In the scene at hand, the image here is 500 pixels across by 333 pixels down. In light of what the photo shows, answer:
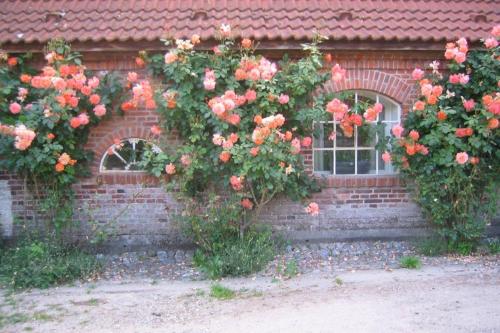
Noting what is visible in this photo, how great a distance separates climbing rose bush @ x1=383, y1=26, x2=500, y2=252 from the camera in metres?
6.05

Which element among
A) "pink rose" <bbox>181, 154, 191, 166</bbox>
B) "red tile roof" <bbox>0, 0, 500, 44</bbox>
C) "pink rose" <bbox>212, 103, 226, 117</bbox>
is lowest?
"pink rose" <bbox>181, 154, 191, 166</bbox>

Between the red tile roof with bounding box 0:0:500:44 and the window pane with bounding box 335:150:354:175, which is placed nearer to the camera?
the red tile roof with bounding box 0:0:500:44

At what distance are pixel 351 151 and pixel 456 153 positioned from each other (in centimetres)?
144

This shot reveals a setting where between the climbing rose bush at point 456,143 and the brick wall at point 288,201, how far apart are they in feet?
1.20

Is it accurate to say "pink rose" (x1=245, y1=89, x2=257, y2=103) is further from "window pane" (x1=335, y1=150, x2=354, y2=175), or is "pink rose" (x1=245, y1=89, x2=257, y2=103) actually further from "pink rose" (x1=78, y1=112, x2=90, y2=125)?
"pink rose" (x1=78, y1=112, x2=90, y2=125)

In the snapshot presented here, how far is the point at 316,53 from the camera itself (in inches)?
238

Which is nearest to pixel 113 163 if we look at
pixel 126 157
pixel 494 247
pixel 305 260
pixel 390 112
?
pixel 126 157

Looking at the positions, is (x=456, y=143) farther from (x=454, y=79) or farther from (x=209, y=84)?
(x=209, y=84)

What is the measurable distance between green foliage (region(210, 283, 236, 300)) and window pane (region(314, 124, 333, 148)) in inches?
103

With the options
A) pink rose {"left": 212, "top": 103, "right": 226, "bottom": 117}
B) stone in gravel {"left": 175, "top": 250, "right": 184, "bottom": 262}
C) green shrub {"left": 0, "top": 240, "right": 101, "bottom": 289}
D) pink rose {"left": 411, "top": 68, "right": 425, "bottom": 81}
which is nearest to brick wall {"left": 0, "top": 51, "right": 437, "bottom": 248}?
stone in gravel {"left": 175, "top": 250, "right": 184, "bottom": 262}

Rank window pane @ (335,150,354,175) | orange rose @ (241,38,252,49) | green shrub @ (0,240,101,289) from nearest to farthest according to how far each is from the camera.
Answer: green shrub @ (0,240,101,289) < orange rose @ (241,38,252,49) < window pane @ (335,150,354,175)

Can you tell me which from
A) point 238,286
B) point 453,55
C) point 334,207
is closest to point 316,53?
point 453,55

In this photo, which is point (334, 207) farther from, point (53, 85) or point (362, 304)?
point (53, 85)

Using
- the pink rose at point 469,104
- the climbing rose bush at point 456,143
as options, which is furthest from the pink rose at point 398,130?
the pink rose at point 469,104
